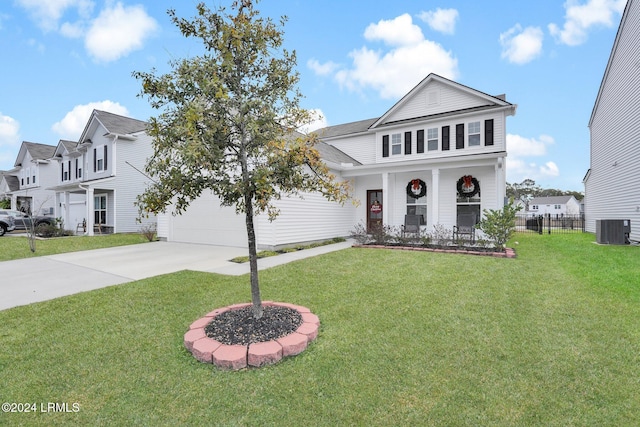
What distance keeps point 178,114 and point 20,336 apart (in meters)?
3.13

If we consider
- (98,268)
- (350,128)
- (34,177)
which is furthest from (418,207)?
(34,177)

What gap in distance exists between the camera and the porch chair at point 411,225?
11.1 metres

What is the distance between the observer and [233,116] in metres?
3.36

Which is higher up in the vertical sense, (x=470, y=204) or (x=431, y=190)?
(x=431, y=190)

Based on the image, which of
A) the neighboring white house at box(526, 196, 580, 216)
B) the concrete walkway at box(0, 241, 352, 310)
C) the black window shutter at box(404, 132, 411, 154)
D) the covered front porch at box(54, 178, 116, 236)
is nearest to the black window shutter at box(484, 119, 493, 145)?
the black window shutter at box(404, 132, 411, 154)

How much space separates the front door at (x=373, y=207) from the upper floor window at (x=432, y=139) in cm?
290

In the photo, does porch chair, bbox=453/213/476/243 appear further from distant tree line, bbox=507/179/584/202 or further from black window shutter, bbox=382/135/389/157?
distant tree line, bbox=507/179/584/202

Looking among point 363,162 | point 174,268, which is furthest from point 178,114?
point 363,162

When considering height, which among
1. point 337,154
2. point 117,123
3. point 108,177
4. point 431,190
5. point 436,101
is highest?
point 117,123

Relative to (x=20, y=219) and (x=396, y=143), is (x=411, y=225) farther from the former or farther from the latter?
(x=20, y=219)

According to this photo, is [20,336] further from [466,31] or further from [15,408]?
[466,31]

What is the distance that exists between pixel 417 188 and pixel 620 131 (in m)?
8.67

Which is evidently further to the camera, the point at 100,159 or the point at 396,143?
the point at 100,159

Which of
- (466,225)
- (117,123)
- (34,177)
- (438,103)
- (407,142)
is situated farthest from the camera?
(34,177)
